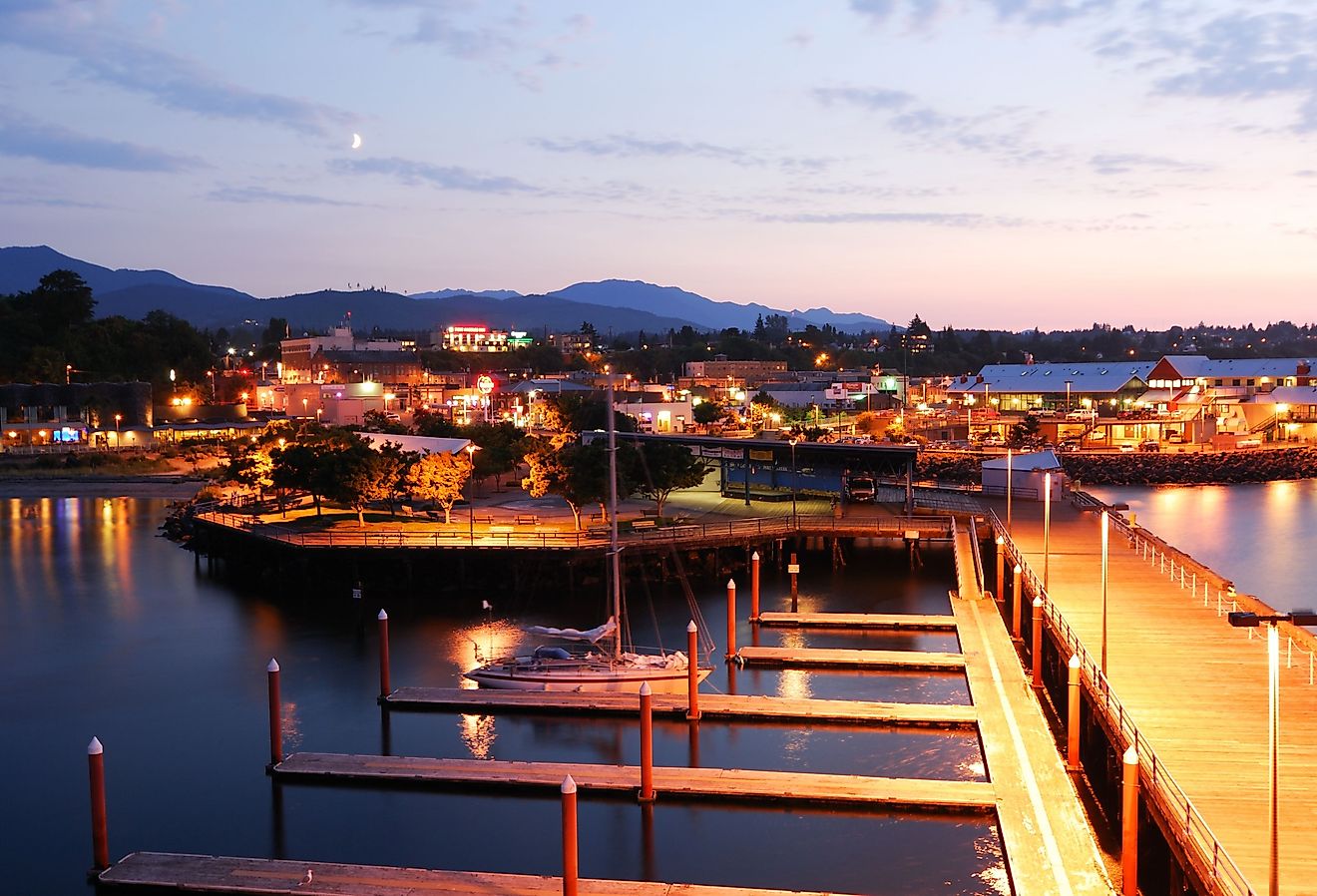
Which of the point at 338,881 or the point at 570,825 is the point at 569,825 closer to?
the point at 570,825

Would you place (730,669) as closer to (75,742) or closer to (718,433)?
(75,742)

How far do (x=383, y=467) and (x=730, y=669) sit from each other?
24.0 meters

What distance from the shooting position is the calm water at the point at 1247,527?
49062 millimetres

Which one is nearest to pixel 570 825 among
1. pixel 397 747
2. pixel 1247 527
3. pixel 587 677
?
pixel 397 747

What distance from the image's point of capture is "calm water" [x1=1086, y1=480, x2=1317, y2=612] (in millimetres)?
49062

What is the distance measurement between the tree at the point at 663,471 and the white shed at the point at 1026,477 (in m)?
16.9

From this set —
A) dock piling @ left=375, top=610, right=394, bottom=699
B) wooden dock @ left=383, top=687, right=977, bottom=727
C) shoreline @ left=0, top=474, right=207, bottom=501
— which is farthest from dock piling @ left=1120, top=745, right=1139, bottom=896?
shoreline @ left=0, top=474, right=207, bottom=501

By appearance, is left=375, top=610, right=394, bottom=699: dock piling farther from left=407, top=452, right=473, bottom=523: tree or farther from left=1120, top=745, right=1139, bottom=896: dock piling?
left=407, top=452, right=473, bottom=523: tree

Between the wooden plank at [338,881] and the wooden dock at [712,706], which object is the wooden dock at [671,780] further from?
the wooden plank at [338,881]

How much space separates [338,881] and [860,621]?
2092 centimetres

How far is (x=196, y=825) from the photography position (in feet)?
71.8

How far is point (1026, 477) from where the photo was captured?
189ft

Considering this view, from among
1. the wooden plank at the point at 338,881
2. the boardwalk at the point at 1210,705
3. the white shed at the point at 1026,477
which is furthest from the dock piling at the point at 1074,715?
the white shed at the point at 1026,477

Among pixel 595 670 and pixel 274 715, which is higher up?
pixel 274 715
